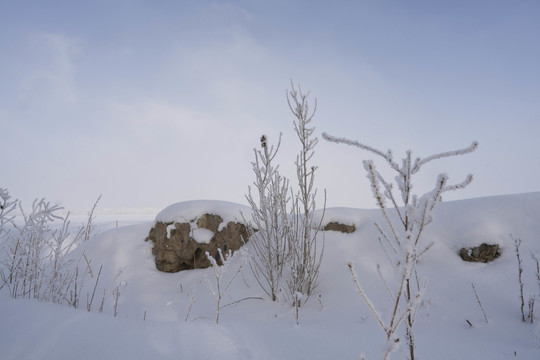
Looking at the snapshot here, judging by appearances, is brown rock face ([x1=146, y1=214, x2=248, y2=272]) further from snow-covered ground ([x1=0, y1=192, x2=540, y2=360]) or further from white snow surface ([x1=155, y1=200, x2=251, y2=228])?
snow-covered ground ([x1=0, y1=192, x2=540, y2=360])

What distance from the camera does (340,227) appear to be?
152 inches

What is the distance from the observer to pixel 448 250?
305 centimetres

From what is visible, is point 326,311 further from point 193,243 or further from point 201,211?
point 201,211

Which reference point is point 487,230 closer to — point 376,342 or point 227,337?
point 376,342

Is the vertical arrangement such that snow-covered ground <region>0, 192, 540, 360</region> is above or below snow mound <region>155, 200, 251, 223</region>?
below

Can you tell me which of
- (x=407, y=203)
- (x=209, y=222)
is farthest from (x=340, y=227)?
(x=407, y=203)

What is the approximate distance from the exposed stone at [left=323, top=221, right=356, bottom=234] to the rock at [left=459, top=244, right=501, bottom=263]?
1294mm

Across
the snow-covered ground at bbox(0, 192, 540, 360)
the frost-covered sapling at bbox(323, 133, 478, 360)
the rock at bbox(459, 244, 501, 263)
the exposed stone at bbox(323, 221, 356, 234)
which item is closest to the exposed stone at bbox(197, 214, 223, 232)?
the snow-covered ground at bbox(0, 192, 540, 360)

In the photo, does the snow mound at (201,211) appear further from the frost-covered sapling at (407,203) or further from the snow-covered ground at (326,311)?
the frost-covered sapling at (407,203)

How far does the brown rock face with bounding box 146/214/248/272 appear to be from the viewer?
13.8 feet

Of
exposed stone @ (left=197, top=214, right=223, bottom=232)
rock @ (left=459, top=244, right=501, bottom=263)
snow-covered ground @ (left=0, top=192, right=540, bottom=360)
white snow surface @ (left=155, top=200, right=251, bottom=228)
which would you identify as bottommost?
snow-covered ground @ (left=0, top=192, right=540, bottom=360)

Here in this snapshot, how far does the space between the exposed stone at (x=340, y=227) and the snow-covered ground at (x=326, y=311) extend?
3.0 inches

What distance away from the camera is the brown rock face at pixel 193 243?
13.8ft

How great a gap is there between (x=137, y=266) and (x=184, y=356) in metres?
3.68
